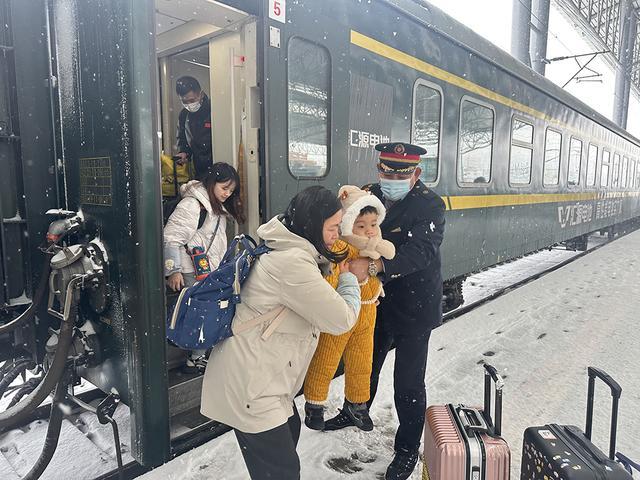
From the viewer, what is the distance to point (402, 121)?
403 centimetres

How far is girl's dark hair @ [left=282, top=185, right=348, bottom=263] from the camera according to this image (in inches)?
70.6

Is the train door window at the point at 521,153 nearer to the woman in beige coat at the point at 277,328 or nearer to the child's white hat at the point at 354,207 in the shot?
the child's white hat at the point at 354,207

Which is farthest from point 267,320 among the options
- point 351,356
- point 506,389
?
point 506,389

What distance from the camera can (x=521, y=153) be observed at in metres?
6.36

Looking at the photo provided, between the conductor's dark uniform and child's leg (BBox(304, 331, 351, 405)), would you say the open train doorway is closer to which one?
child's leg (BBox(304, 331, 351, 405))

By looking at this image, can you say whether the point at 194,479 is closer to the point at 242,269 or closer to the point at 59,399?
the point at 59,399

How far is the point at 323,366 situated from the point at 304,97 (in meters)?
1.63

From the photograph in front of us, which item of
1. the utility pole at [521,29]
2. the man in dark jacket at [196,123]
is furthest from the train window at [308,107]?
the utility pole at [521,29]

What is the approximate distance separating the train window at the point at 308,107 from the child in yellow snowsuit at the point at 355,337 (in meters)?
0.94

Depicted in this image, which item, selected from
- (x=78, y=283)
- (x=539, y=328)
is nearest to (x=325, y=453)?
(x=78, y=283)

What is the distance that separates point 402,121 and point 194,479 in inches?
115

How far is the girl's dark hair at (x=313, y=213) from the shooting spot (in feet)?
5.88

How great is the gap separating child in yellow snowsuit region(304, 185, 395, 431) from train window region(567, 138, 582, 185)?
7.15 meters

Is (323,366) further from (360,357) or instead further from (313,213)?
(313,213)
